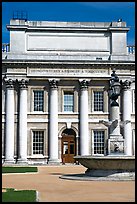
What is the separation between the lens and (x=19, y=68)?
4462cm

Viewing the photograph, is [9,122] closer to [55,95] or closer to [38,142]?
[38,142]

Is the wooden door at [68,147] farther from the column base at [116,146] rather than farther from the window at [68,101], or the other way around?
the column base at [116,146]

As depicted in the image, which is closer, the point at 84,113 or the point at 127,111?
the point at 84,113

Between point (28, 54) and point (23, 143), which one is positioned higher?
point (28, 54)

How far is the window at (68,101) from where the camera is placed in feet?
149

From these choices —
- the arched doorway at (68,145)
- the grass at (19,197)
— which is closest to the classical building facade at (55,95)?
the arched doorway at (68,145)

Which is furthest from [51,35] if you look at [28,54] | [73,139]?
[73,139]

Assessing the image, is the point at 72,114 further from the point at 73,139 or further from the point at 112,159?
the point at 112,159

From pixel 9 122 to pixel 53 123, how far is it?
436 centimetres

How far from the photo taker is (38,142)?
146 ft

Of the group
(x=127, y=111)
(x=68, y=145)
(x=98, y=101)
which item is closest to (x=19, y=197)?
(x=68, y=145)

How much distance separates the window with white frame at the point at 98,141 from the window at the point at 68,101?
346 cm

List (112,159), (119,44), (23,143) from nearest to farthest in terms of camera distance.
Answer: (112,159)
(23,143)
(119,44)

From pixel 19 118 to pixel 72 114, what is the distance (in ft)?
17.5
